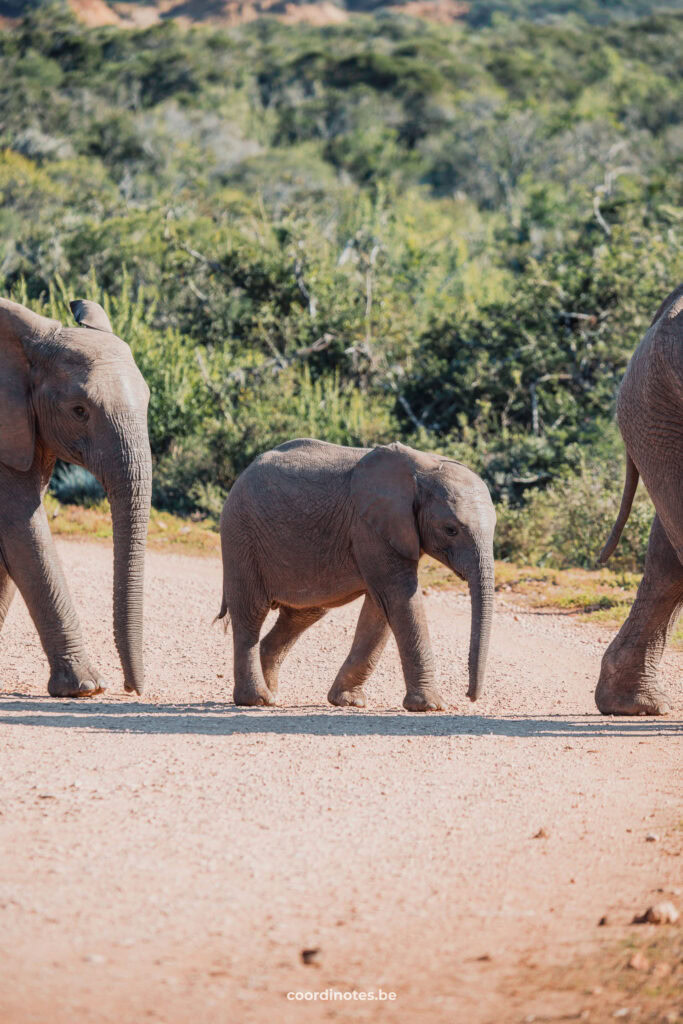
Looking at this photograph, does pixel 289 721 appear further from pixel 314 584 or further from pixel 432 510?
pixel 432 510

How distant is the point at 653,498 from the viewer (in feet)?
23.5

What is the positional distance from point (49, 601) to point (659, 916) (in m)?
4.47

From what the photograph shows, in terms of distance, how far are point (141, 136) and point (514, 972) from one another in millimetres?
45115

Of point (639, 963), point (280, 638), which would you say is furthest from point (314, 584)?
point (639, 963)

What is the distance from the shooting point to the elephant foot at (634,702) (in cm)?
762

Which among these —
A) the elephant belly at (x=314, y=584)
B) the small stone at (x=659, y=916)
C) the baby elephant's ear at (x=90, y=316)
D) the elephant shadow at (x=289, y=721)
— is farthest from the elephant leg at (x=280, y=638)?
the small stone at (x=659, y=916)

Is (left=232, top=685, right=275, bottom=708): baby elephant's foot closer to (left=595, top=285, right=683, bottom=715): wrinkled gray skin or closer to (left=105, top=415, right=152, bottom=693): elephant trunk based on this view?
(left=105, top=415, right=152, bottom=693): elephant trunk

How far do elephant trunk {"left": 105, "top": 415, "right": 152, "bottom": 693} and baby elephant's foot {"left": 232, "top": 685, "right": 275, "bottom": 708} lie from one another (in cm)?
69

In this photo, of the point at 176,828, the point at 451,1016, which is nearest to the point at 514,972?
the point at 451,1016

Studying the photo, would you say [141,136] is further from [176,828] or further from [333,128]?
[176,828]

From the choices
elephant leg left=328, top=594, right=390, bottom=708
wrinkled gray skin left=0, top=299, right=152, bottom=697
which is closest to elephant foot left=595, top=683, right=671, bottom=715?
elephant leg left=328, top=594, right=390, bottom=708

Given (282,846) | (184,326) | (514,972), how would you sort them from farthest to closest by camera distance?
(184,326), (282,846), (514,972)

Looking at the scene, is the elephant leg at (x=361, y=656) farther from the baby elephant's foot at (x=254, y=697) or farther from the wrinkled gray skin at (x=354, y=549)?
the baby elephant's foot at (x=254, y=697)

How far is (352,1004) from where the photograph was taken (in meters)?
3.53
